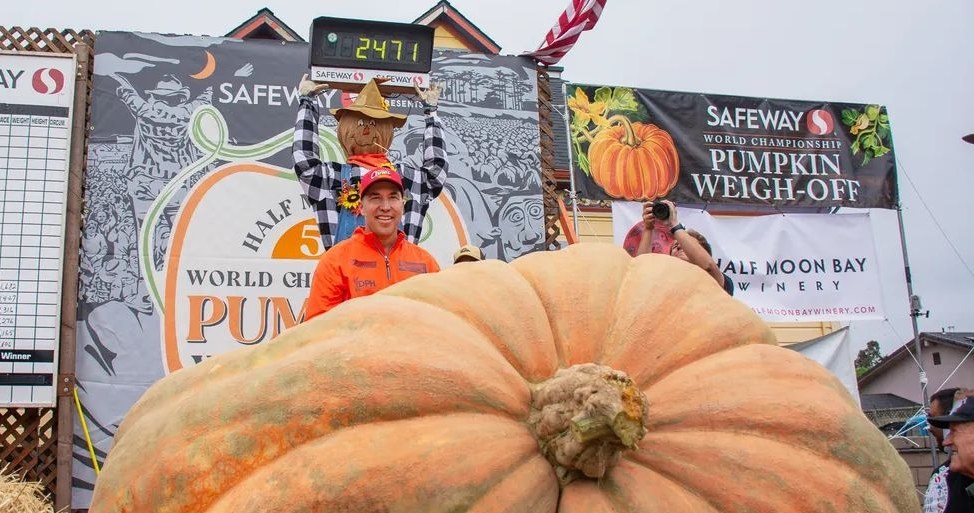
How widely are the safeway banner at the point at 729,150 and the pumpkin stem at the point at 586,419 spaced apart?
18.9 feet

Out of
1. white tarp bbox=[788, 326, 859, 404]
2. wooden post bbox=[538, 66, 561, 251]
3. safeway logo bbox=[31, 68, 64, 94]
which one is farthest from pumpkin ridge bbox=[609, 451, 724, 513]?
white tarp bbox=[788, 326, 859, 404]

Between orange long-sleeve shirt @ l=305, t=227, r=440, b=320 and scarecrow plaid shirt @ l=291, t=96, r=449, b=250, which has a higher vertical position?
scarecrow plaid shirt @ l=291, t=96, r=449, b=250

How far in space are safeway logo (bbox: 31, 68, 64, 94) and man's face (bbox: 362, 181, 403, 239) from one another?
3439 millimetres

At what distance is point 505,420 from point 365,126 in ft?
9.12

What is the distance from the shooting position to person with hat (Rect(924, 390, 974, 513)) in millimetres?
3162

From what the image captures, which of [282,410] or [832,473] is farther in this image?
[832,473]

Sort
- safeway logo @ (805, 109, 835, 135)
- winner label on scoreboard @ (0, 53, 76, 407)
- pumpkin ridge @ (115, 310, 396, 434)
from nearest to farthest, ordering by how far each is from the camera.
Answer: pumpkin ridge @ (115, 310, 396, 434)
winner label on scoreboard @ (0, 53, 76, 407)
safeway logo @ (805, 109, 835, 135)

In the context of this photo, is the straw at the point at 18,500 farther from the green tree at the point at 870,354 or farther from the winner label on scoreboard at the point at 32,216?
the green tree at the point at 870,354

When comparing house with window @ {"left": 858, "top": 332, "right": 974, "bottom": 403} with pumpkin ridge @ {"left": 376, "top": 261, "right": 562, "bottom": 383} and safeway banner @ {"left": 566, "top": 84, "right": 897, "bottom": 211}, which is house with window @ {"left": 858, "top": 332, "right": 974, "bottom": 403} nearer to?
safeway banner @ {"left": 566, "top": 84, "right": 897, "bottom": 211}

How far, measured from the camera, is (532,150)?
6.28 metres

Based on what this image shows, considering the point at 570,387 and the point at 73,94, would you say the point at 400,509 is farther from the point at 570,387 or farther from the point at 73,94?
the point at 73,94

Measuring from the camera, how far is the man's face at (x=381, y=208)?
2996mm

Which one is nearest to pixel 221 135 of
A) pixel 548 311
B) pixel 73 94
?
pixel 73 94

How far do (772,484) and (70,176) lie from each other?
5.09 metres
